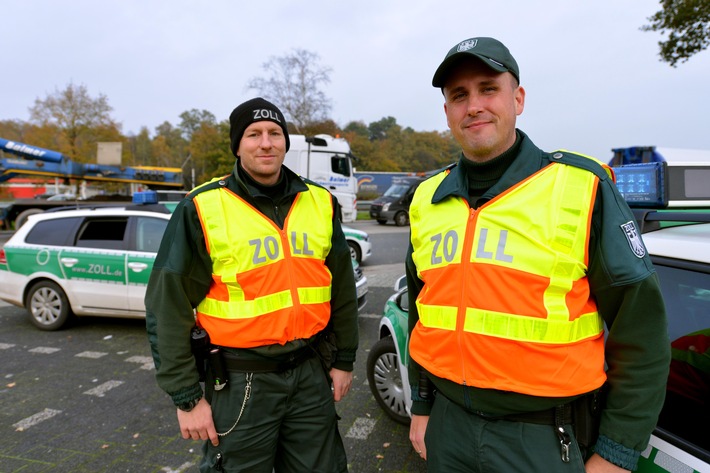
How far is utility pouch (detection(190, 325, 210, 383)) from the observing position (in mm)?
1779

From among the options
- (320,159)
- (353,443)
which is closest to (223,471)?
(353,443)

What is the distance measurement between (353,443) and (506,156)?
2365mm

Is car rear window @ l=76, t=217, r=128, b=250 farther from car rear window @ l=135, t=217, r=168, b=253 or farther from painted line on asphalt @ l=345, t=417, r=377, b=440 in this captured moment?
painted line on asphalt @ l=345, t=417, r=377, b=440

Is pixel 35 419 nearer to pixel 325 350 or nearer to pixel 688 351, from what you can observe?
pixel 325 350

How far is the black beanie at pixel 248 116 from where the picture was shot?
6.35ft

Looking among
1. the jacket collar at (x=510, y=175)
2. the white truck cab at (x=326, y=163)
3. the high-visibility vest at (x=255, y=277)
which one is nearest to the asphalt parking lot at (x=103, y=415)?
the high-visibility vest at (x=255, y=277)

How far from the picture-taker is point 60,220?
564 centimetres

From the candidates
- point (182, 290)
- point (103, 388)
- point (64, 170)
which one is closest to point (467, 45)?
point (182, 290)

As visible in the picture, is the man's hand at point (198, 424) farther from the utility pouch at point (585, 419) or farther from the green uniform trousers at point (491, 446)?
the utility pouch at point (585, 419)

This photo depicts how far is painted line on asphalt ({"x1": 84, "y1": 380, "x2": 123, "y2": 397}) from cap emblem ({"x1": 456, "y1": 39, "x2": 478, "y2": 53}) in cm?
402

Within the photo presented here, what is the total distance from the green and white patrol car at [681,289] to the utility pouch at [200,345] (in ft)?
5.40

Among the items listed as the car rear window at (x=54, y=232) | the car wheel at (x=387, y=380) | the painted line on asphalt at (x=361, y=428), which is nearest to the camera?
the painted line on asphalt at (x=361, y=428)

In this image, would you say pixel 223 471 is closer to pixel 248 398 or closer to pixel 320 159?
pixel 248 398

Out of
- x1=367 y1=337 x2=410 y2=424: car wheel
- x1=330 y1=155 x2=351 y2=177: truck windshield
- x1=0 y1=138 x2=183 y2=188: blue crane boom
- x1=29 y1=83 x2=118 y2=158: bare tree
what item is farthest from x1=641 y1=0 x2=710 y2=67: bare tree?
Answer: x1=29 y1=83 x2=118 y2=158: bare tree
